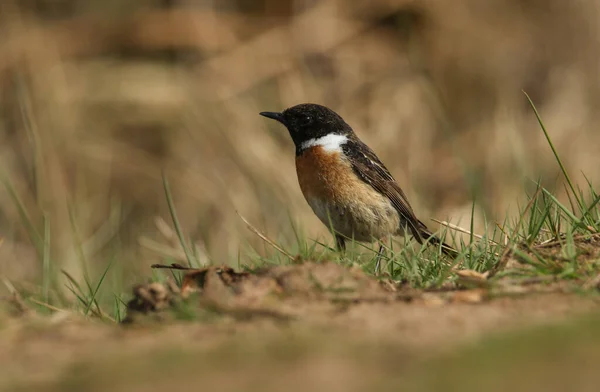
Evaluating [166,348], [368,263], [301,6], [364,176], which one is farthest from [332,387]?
[301,6]

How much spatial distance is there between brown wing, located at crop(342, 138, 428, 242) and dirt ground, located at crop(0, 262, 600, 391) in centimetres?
282

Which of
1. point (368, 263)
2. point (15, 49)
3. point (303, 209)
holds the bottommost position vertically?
point (303, 209)

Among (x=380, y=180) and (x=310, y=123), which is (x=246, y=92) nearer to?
(x=310, y=123)

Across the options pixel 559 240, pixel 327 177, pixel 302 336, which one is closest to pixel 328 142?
pixel 327 177

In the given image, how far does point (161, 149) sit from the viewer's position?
15.3 metres

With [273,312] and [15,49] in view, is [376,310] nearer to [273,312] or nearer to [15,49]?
[273,312]

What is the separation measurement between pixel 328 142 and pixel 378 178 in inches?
19.8

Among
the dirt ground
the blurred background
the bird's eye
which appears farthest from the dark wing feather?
the blurred background

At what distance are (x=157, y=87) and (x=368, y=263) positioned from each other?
1045 centimetres

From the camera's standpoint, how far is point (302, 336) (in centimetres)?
389

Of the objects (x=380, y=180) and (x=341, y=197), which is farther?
(x=380, y=180)

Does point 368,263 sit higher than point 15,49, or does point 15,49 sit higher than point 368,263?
point 15,49

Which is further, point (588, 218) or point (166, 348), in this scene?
point (588, 218)

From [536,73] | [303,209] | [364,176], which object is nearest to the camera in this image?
[364,176]
